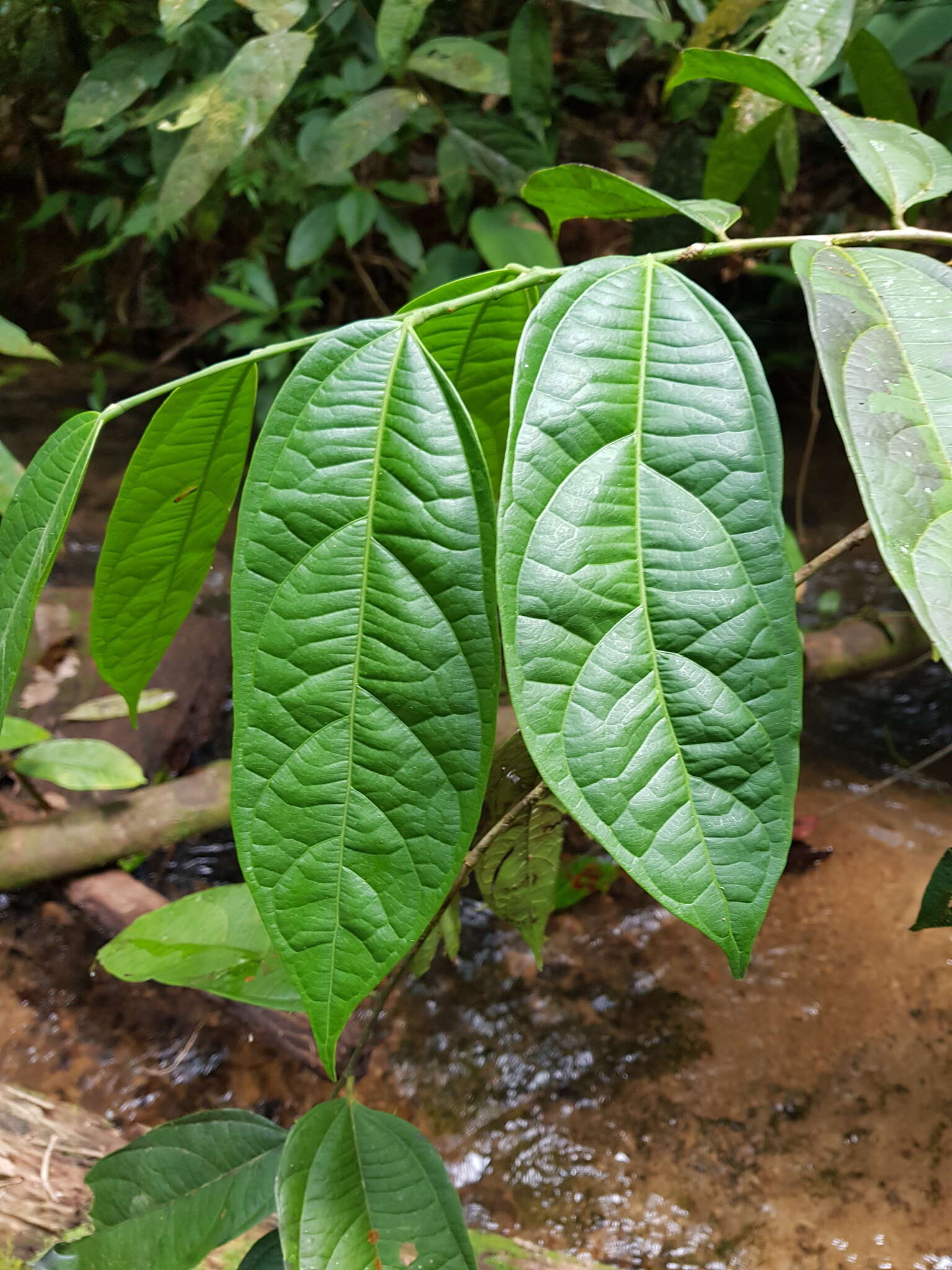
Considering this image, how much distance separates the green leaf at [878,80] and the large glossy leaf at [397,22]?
24.5 inches

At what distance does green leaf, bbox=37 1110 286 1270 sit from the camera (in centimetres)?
72

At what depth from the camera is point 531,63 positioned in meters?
1.60

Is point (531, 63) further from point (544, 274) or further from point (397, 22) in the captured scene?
point (544, 274)

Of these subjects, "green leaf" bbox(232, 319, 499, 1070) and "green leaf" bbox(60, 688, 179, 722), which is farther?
"green leaf" bbox(60, 688, 179, 722)

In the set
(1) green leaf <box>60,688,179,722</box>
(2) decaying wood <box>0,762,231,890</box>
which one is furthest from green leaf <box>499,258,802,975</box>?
(1) green leaf <box>60,688,179,722</box>

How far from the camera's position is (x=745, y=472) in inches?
14.6

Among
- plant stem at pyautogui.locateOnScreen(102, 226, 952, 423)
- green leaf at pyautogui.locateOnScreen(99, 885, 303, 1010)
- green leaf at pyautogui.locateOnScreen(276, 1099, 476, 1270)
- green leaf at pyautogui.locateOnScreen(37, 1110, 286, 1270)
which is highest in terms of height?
plant stem at pyautogui.locateOnScreen(102, 226, 952, 423)

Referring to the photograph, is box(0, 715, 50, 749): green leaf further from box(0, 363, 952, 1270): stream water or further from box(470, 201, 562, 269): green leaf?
box(470, 201, 562, 269): green leaf

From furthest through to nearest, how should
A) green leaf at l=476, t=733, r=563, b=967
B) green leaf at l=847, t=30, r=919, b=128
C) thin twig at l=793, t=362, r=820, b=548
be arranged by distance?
1. thin twig at l=793, t=362, r=820, b=548
2. green leaf at l=847, t=30, r=919, b=128
3. green leaf at l=476, t=733, r=563, b=967

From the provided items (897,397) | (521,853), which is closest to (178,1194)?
(521,853)

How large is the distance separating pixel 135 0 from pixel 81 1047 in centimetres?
211

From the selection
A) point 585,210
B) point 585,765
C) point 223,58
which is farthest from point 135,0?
point 585,765

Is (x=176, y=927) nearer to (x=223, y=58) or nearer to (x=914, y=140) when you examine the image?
(x=914, y=140)

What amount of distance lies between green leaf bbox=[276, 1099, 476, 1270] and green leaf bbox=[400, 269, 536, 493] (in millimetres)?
545
